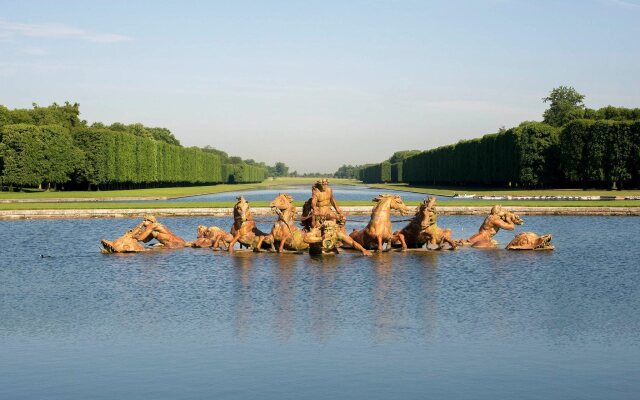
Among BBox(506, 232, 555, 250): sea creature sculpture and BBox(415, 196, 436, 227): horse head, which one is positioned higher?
BBox(415, 196, 436, 227): horse head

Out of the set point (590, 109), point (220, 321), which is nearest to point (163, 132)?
point (590, 109)

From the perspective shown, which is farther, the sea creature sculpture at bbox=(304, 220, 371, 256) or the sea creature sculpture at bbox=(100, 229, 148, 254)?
the sea creature sculpture at bbox=(100, 229, 148, 254)

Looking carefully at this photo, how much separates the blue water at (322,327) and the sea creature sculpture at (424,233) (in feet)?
5.33

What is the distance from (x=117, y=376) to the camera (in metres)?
10.3

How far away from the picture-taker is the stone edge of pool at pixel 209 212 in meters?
42.5

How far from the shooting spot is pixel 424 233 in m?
25.6

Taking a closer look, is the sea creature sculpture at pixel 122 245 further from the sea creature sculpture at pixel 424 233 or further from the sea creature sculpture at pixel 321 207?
the sea creature sculpture at pixel 424 233

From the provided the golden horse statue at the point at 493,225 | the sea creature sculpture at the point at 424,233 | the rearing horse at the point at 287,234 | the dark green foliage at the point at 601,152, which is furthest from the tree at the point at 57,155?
the golden horse statue at the point at 493,225

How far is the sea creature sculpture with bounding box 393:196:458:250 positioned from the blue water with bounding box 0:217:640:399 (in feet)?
5.33

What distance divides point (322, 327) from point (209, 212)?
3110cm

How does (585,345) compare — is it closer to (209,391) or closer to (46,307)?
(209,391)

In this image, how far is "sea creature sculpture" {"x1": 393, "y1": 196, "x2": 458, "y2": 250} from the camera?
83.1 feet

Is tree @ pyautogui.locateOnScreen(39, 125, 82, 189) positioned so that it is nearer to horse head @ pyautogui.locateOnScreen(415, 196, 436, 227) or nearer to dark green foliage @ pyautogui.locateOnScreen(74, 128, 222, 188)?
dark green foliage @ pyautogui.locateOnScreen(74, 128, 222, 188)

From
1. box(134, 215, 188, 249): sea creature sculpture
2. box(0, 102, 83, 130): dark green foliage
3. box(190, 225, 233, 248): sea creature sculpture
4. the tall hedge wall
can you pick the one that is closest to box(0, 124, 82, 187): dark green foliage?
box(0, 102, 83, 130): dark green foliage
